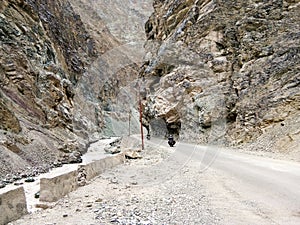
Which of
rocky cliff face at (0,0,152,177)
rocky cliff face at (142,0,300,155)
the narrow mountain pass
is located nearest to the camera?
the narrow mountain pass

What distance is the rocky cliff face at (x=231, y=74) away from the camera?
55.8 feet

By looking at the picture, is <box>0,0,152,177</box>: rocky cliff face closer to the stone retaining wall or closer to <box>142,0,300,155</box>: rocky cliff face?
the stone retaining wall

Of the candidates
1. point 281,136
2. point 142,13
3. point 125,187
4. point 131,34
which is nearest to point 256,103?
point 281,136

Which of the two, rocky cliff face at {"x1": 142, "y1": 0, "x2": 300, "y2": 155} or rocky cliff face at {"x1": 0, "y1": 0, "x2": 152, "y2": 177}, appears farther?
rocky cliff face at {"x1": 142, "y1": 0, "x2": 300, "y2": 155}

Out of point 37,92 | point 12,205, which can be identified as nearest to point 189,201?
point 12,205

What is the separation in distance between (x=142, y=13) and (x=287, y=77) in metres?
102

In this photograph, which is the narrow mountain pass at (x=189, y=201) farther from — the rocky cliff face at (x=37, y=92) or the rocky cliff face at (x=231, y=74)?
the rocky cliff face at (x=231, y=74)

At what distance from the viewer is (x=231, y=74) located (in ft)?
78.5

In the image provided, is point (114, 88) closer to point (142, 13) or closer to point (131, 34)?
point (131, 34)

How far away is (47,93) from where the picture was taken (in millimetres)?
21375

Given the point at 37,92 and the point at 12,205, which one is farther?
the point at 37,92

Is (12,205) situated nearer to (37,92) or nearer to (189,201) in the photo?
(189,201)

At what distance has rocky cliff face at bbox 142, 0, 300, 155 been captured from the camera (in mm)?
17016

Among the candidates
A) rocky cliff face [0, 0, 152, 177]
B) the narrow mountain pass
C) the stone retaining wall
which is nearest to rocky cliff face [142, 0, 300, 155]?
the narrow mountain pass
